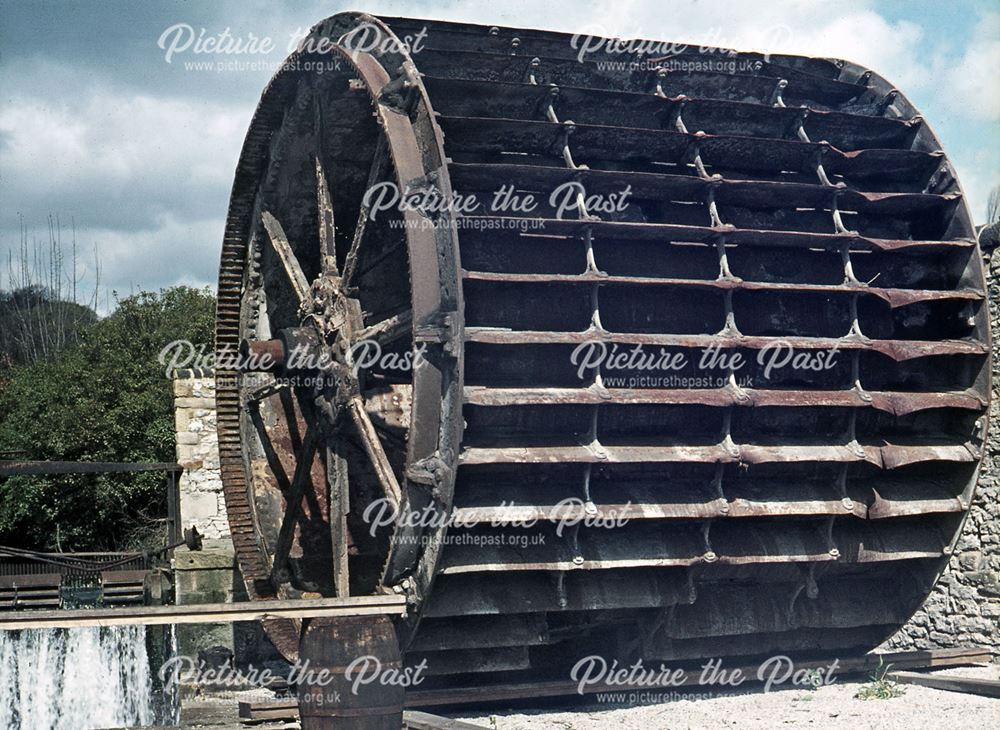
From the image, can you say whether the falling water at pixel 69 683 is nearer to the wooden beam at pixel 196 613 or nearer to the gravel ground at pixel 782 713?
the gravel ground at pixel 782 713

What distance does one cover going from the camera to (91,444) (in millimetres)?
28828

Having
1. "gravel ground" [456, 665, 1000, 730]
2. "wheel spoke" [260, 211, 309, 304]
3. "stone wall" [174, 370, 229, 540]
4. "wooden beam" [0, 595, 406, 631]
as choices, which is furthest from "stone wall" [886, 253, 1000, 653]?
"stone wall" [174, 370, 229, 540]

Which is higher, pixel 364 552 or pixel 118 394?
pixel 118 394

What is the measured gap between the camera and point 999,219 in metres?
9.03

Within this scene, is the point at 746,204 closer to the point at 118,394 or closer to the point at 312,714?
the point at 312,714

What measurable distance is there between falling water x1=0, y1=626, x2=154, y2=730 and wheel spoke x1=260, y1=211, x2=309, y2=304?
653 cm

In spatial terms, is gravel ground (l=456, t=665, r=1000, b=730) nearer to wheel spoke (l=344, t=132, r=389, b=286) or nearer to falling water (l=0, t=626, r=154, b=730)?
wheel spoke (l=344, t=132, r=389, b=286)

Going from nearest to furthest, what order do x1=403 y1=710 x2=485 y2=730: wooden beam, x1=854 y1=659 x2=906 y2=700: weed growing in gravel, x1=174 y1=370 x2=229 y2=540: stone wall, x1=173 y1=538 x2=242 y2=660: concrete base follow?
x1=403 y1=710 x2=485 y2=730: wooden beam < x1=854 y1=659 x2=906 y2=700: weed growing in gravel < x1=173 y1=538 x2=242 y2=660: concrete base < x1=174 y1=370 x2=229 y2=540: stone wall

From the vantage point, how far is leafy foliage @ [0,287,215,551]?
28.4 m

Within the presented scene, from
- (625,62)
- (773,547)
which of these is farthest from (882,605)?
(625,62)

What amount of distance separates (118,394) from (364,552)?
2275 cm

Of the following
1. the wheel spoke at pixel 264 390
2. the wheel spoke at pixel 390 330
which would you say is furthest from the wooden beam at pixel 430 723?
the wheel spoke at pixel 264 390

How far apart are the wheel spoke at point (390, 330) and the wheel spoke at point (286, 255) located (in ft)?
2.80

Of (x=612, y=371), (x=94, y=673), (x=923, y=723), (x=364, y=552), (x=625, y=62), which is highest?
(x=625, y=62)
